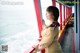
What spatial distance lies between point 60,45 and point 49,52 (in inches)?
4.0

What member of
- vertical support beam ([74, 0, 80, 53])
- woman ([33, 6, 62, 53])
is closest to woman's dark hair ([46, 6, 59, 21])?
woman ([33, 6, 62, 53])

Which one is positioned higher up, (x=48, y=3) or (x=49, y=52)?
(x=48, y=3)

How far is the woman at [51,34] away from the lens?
1.32 meters

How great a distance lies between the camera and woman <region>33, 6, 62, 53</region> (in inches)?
51.8

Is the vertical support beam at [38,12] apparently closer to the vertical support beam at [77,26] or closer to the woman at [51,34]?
the woman at [51,34]

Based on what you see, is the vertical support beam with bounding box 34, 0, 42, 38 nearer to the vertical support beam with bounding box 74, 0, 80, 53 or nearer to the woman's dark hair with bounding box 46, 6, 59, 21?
the woman's dark hair with bounding box 46, 6, 59, 21

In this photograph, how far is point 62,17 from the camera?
141 centimetres

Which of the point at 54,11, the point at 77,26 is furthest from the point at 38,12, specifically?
the point at 77,26

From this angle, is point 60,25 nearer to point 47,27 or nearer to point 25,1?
point 47,27

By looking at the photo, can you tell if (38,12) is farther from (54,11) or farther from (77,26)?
(77,26)

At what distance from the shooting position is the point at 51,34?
132 centimetres

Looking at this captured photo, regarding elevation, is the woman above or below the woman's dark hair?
below

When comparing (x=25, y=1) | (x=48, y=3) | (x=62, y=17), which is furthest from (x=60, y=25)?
(x=25, y=1)

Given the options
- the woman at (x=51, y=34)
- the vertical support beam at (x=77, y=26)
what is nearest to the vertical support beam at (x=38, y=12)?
the woman at (x=51, y=34)
